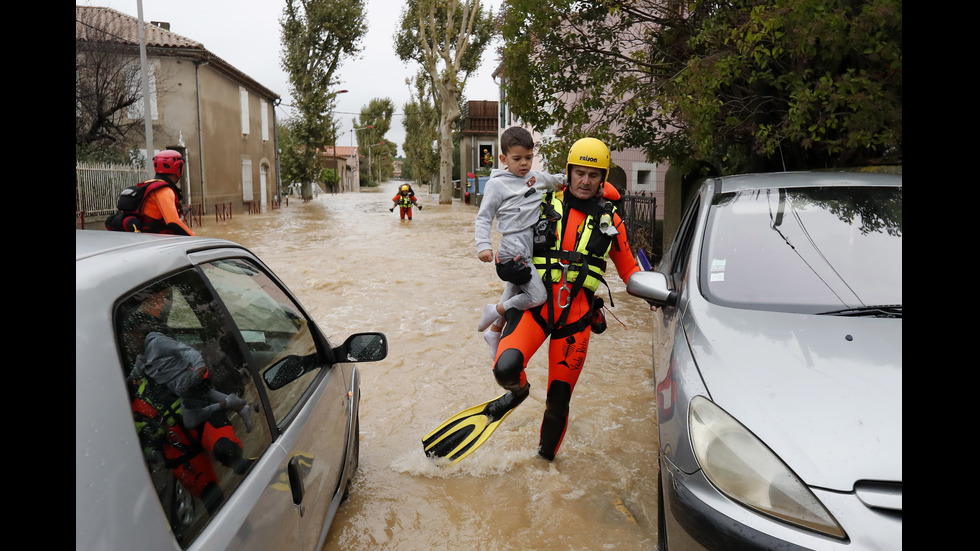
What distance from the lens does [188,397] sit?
1.78 metres

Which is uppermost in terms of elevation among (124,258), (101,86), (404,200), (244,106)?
(244,106)

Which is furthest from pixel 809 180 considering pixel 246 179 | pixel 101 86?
pixel 246 179

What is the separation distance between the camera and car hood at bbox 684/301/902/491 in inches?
78.7

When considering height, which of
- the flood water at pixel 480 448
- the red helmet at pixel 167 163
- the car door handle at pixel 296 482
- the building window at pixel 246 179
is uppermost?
the building window at pixel 246 179

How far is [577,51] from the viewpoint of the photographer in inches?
378

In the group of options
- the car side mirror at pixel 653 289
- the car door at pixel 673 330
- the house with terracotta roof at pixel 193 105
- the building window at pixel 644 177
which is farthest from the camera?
the house with terracotta roof at pixel 193 105

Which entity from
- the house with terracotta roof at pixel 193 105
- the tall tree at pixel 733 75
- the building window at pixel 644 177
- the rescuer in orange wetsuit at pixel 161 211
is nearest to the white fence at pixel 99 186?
the house with terracotta roof at pixel 193 105

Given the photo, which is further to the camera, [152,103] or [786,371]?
[152,103]

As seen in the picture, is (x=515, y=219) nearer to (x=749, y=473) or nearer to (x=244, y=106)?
(x=749, y=473)

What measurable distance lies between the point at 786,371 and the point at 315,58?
3871 centimetres

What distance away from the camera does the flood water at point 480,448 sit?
3.57 m

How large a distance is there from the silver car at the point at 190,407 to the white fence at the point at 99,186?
1584 cm

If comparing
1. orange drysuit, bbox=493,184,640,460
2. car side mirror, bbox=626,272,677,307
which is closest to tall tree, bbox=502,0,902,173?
orange drysuit, bbox=493,184,640,460

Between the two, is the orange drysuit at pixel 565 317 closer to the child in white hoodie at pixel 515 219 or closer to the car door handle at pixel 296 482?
the child in white hoodie at pixel 515 219
